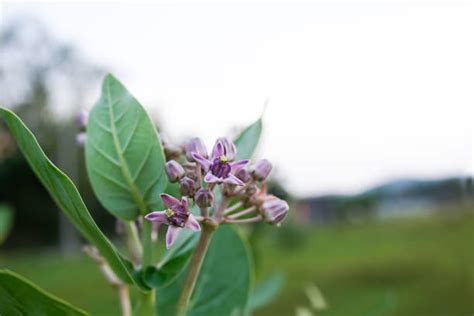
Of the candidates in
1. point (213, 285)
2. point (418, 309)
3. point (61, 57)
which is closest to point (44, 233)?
point (61, 57)

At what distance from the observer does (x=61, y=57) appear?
2425cm

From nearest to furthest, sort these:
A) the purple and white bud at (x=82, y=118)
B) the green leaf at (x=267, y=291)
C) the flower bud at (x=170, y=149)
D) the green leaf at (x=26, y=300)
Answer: the green leaf at (x=26, y=300) → the flower bud at (x=170, y=149) → the purple and white bud at (x=82, y=118) → the green leaf at (x=267, y=291)

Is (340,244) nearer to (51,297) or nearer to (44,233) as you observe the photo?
(44,233)

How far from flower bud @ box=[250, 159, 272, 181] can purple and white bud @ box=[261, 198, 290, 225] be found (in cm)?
3

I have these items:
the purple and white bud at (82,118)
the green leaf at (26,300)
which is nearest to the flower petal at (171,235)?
the green leaf at (26,300)

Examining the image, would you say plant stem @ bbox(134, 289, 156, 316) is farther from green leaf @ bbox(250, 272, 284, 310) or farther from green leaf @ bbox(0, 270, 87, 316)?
green leaf @ bbox(250, 272, 284, 310)

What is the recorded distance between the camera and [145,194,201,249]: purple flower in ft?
1.90

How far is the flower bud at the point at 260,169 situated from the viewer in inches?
26.0

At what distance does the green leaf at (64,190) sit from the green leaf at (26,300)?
0.06 m

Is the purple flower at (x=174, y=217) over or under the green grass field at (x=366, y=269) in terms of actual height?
over

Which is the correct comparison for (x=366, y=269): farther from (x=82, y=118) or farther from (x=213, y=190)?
(x=213, y=190)

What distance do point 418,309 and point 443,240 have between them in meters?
9.90

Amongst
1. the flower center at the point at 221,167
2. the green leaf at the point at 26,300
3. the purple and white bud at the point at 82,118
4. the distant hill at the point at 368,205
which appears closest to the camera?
the green leaf at the point at 26,300

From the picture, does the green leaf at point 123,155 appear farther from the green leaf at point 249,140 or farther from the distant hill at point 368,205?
the distant hill at point 368,205
